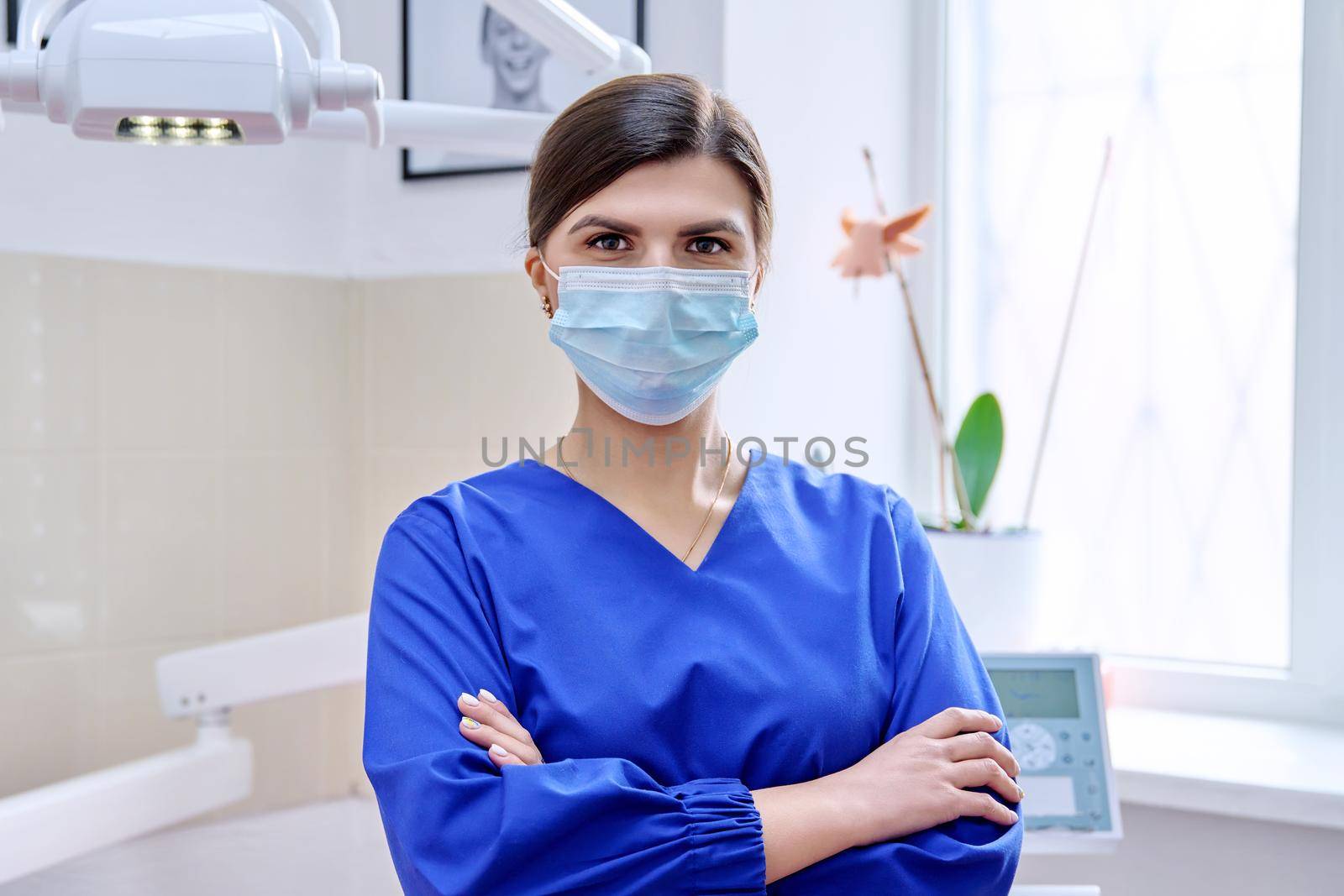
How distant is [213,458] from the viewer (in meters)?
1.96

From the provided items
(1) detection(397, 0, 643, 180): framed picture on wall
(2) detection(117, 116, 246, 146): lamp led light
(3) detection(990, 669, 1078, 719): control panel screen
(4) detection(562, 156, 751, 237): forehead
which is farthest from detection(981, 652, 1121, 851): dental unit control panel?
(1) detection(397, 0, 643, 180): framed picture on wall

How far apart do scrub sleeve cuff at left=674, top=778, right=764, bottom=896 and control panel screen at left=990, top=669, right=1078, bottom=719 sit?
1.73ft

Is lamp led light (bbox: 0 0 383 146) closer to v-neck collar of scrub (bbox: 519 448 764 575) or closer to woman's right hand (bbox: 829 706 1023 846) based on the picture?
v-neck collar of scrub (bbox: 519 448 764 575)

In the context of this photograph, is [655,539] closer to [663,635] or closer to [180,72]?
[663,635]

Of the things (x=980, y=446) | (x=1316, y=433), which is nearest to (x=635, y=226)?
(x=980, y=446)

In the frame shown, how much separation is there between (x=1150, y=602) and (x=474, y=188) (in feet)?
4.34

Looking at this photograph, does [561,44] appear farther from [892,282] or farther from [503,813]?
[892,282]

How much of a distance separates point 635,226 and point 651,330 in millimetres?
97

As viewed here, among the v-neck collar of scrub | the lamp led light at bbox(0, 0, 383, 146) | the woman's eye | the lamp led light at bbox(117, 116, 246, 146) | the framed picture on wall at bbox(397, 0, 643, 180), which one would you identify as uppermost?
the framed picture on wall at bbox(397, 0, 643, 180)

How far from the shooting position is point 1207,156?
1.92 meters

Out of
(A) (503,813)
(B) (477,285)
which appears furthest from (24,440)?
(A) (503,813)

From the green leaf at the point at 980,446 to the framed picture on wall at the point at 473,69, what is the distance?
0.77 m

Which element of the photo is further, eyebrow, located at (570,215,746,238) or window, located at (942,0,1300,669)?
window, located at (942,0,1300,669)

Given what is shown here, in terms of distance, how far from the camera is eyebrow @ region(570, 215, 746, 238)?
109 centimetres
